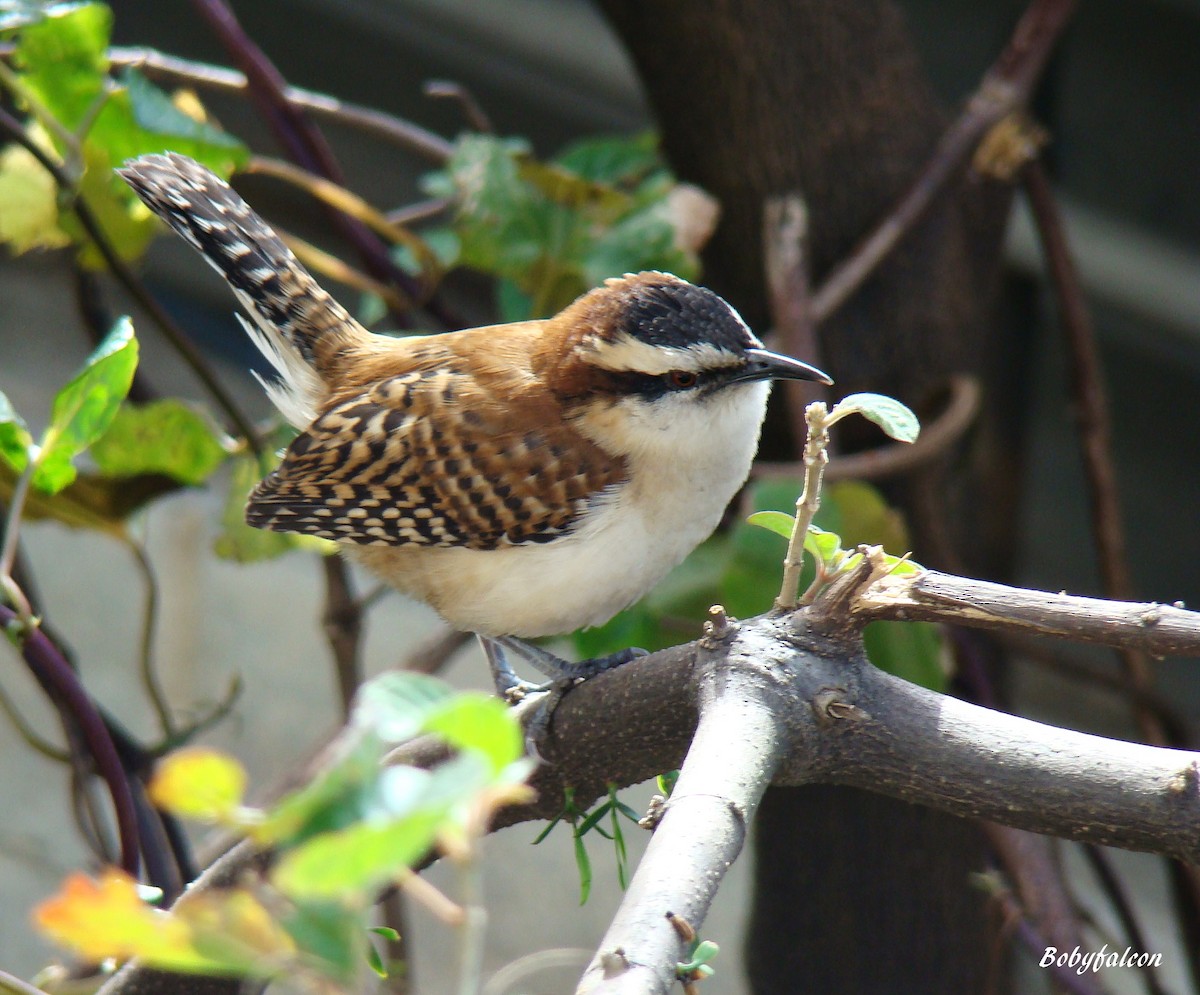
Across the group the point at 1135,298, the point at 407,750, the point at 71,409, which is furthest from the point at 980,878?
the point at 1135,298

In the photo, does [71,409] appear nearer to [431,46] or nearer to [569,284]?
[569,284]

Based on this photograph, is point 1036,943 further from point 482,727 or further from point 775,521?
point 482,727

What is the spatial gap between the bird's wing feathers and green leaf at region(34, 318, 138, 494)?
0.63 metres

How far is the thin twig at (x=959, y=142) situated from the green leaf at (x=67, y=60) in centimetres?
136

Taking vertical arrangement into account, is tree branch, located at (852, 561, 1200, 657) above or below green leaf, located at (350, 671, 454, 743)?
below

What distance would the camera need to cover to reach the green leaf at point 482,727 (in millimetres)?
486

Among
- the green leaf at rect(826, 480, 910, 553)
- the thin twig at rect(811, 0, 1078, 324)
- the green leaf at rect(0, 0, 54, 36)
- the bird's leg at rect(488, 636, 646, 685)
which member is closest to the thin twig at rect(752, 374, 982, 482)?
the green leaf at rect(826, 480, 910, 553)

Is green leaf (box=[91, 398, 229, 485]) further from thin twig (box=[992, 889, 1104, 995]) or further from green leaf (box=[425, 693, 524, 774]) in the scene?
green leaf (box=[425, 693, 524, 774])

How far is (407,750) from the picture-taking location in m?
1.46

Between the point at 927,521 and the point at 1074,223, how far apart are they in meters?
1.75

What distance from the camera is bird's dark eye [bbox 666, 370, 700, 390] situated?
6.08 ft

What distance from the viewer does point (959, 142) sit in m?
2.59

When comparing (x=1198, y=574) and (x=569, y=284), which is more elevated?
(x=569, y=284)

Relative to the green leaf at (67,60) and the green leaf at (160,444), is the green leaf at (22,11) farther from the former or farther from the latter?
the green leaf at (160,444)
